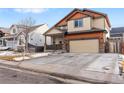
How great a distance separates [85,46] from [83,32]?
1469mm

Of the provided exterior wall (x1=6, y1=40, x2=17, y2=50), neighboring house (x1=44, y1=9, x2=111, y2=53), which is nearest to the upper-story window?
neighboring house (x1=44, y1=9, x2=111, y2=53)

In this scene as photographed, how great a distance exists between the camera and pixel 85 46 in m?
16.8

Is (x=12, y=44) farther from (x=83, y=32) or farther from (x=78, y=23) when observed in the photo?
(x=83, y=32)

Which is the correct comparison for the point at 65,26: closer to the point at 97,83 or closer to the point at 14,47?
the point at 14,47

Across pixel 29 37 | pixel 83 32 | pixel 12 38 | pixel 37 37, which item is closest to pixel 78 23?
pixel 83 32

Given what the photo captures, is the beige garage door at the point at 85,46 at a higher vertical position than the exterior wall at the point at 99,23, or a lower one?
lower

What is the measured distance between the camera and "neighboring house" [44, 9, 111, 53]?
647 inches

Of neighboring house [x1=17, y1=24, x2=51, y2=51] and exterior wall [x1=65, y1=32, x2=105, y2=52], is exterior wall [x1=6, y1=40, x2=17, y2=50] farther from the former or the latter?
exterior wall [x1=65, y1=32, x2=105, y2=52]

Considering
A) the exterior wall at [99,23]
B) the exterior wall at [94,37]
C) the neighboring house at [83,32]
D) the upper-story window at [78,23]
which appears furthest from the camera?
the upper-story window at [78,23]

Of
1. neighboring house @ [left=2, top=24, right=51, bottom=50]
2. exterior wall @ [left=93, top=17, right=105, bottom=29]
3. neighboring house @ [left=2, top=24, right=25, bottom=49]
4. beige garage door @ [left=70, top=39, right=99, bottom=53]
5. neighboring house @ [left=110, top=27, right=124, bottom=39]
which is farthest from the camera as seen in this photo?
neighboring house @ [left=2, top=24, right=25, bottom=49]

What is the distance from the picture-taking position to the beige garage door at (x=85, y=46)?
16.3m

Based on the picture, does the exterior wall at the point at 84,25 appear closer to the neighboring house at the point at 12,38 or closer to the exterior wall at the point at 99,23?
the exterior wall at the point at 99,23

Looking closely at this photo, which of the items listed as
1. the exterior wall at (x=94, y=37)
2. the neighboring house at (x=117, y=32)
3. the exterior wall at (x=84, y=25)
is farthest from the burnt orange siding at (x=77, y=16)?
the neighboring house at (x=117, y=32)
